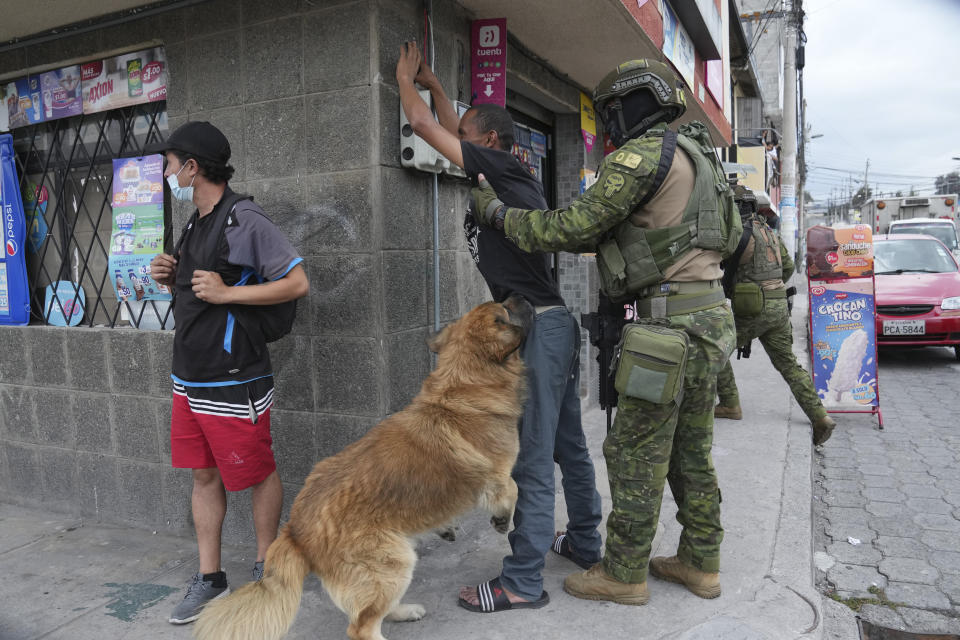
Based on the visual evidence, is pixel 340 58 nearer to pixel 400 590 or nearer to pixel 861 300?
pixel 400 590

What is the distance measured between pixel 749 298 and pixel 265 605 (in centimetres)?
417

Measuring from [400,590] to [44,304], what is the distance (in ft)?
11.6

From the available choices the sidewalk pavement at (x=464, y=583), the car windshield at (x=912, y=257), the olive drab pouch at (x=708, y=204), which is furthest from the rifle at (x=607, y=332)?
the car windshield at (x=912, y=257)

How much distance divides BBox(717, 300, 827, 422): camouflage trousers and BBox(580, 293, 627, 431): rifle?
2596 mm

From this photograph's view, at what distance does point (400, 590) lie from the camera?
94.0 inches

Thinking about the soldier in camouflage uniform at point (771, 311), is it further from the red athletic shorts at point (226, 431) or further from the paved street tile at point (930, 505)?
the red athletic shorts at point (226, 431)

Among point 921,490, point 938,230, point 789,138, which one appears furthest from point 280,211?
point 938,230

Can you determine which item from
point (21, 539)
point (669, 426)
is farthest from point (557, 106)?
point (21, 539)

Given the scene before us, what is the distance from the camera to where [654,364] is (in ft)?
8.27


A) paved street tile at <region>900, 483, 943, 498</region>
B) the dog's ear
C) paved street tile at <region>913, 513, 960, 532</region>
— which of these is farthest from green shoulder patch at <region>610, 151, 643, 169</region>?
paved street tile at <region>900, 483, 943, 498</region>

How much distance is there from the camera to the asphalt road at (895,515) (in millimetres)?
3150

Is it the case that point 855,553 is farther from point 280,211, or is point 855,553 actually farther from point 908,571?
point 280,211

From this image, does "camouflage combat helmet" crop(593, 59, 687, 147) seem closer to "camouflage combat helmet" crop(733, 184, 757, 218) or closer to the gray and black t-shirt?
the gray and black t-shirt

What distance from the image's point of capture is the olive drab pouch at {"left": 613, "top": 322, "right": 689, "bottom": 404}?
2.51 metres
